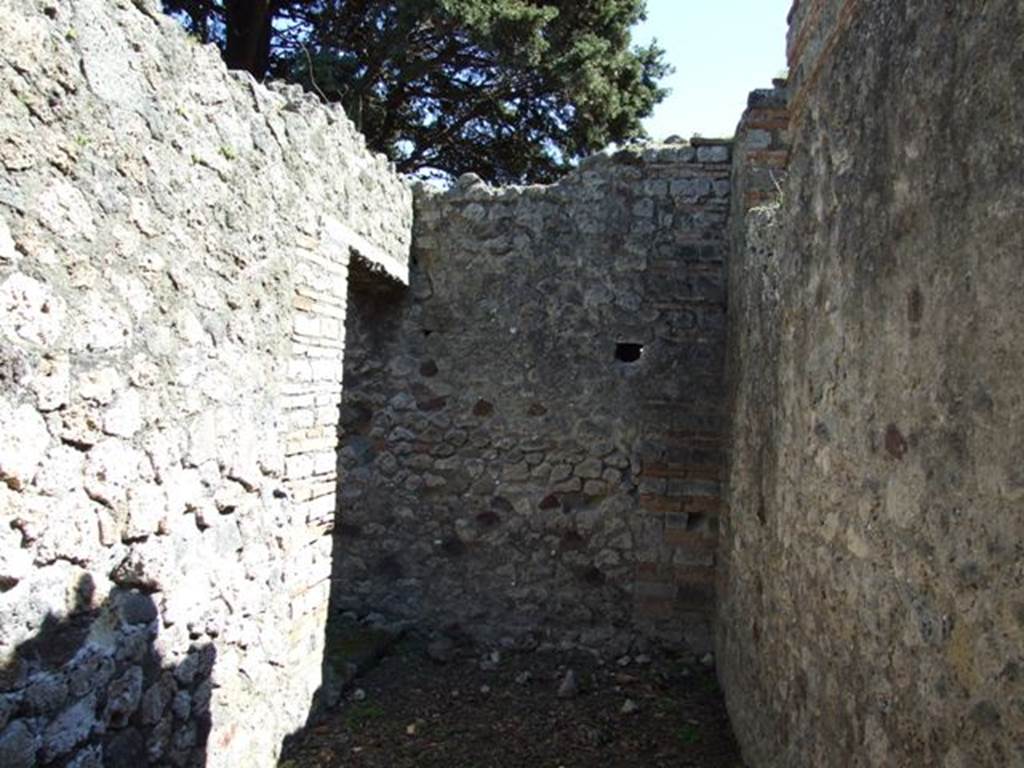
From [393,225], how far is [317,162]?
4.48ft

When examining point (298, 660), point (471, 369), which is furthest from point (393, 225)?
point (298, 660)

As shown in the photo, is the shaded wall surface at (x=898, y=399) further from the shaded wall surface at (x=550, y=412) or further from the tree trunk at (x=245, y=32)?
the tree trunk at (x=245, y=32)

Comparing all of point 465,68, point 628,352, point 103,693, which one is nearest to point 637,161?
point 628,352

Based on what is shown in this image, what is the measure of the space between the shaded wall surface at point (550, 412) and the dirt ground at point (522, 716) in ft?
1.02

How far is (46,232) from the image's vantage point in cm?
219

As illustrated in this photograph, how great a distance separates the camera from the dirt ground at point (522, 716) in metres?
3.97

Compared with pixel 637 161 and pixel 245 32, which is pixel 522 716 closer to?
pixel 637 161

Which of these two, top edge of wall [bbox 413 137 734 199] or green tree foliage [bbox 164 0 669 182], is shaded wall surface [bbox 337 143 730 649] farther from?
green tree foliage [bbox 164 0 669 182]

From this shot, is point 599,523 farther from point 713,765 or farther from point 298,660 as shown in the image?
point 298,660

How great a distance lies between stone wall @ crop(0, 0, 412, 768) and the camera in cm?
216

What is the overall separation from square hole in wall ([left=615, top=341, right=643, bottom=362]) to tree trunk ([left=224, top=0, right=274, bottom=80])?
6753 millimetres

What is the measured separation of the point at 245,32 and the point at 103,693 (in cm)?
935

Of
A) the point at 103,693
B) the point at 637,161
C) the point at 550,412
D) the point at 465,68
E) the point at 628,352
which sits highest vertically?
the point at 465,68

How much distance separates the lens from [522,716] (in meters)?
4.50
